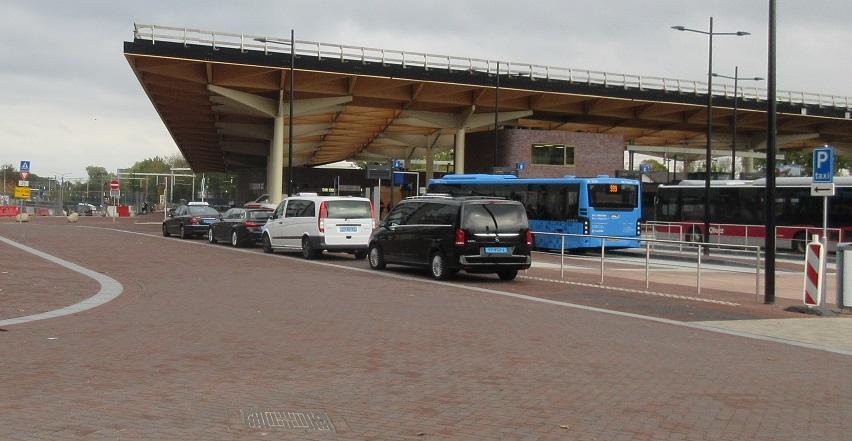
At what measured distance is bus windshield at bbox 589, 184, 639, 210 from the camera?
3241 cm

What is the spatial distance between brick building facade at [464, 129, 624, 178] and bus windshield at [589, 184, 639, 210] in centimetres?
2352

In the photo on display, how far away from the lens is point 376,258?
2233 centimetres

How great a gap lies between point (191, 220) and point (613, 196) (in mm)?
17067

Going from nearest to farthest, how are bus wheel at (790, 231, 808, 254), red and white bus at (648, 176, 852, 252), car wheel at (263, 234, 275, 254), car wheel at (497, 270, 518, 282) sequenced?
car wheel at (497, 270, 518, 282)
car wheel at (263, 234, 275, 254)
red and white bus at (648, 176, 852, 252)
bus wheel at (790, 231, 808, 254)

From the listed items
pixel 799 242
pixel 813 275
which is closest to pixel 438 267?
pixel 813 275

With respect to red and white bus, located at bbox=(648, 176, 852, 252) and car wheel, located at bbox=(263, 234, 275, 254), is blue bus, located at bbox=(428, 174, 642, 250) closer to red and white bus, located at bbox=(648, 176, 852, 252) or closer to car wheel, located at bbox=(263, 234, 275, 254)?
red and white bus, located at bbox=(648, 176, 852, 252)

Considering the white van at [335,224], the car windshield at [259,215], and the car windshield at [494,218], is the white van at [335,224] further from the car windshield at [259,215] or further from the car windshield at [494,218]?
the car windshield at [494,218]

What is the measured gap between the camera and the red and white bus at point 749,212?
32.8 metres

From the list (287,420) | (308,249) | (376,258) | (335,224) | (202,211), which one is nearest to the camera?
(287,420)

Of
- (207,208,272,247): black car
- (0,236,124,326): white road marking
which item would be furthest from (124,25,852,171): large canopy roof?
(0,236,124,326): white road marking

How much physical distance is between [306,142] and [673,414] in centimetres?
7516

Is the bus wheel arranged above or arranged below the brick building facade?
below

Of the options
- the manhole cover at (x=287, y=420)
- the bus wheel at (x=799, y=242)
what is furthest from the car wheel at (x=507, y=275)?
the bus wheel at (x=799, y=242)

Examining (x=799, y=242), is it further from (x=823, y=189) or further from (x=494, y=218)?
(x=823, y=189)
